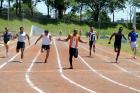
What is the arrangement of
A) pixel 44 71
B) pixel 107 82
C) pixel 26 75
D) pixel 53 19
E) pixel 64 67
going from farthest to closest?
pixel 53 19
pixel 64 67
pixel 44 71
pixel 26 75
pixel 107 82

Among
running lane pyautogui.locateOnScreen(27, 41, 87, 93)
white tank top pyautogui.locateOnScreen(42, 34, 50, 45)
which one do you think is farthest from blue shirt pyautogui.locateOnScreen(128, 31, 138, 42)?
running lane pyautogui.locateOnScreen(27, 41, 87, 93)

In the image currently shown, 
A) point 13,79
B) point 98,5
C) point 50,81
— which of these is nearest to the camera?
point 50,81

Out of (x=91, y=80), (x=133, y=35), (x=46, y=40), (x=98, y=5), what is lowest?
(x=91, y=80)

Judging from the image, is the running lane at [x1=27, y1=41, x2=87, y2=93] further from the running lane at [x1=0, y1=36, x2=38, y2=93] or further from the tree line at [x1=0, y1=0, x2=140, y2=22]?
the tree line at [x1=0, y1=0, x2=140, y2=22]

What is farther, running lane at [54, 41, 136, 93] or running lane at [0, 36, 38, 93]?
running lane at [54, 41, 136, 93]

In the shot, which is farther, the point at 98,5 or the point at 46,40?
the point at 98,5

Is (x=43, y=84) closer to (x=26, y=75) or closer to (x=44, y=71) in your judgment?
(x=26, y=75)

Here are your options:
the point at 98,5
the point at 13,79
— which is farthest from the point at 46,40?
the point at 98,5

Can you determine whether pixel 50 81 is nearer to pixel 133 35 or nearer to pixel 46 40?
pixel 46 40

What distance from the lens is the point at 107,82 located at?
1853 cm

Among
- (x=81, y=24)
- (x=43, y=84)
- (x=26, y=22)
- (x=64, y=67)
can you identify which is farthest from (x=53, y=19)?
(x=43, y=84)

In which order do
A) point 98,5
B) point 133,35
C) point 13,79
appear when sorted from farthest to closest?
1. point 98,5
2. point 133,35
3. point 13,79

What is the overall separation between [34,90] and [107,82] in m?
3.77

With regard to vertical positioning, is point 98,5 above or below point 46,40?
above
